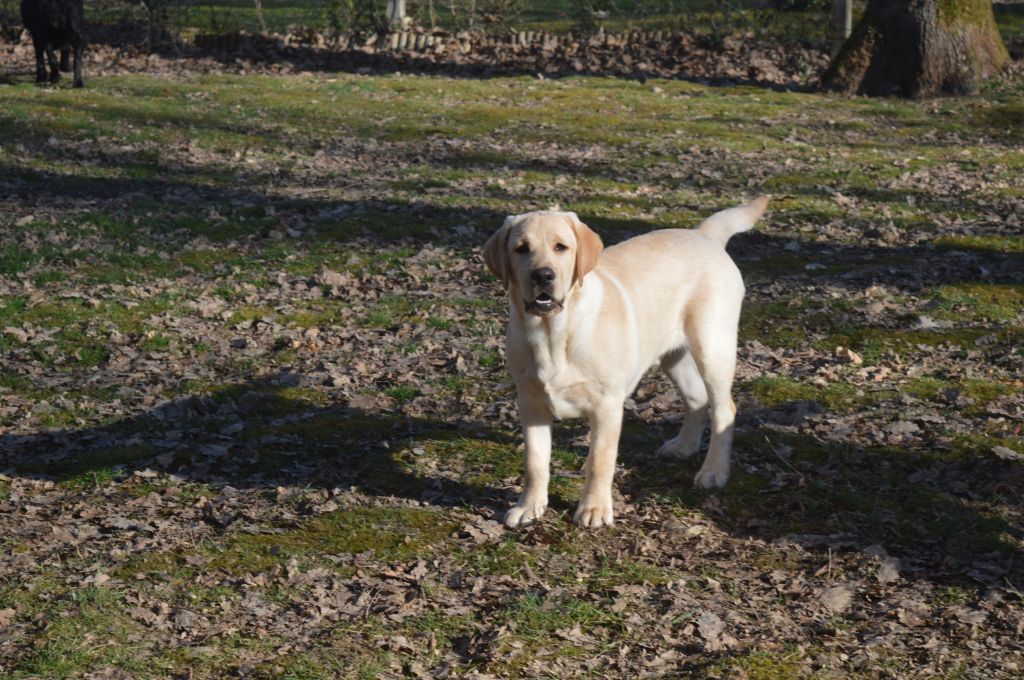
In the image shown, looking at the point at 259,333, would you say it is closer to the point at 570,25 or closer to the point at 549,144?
the point at 549,144

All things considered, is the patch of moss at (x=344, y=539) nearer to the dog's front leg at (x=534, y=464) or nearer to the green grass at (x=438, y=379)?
the green grass at (x=438, y=379)

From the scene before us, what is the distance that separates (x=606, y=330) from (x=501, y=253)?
672 millimetres

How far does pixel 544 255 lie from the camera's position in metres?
5.50

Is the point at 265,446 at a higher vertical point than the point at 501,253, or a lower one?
lower

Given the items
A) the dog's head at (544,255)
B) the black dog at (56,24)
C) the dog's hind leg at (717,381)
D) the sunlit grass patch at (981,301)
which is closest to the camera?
the dog's head at (544,255)

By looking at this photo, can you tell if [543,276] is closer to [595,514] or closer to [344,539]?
[595,514]

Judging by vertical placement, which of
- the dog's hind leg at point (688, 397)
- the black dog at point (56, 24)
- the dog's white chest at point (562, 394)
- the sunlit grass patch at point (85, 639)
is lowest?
the sunlit grass patch at point (85, 639)

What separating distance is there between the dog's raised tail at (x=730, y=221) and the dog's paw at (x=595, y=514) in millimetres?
1779

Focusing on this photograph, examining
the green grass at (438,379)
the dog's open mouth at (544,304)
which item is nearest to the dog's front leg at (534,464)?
the green grass at (438,379)

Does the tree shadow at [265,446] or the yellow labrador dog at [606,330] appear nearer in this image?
the yellow labrador dog at [606,330]

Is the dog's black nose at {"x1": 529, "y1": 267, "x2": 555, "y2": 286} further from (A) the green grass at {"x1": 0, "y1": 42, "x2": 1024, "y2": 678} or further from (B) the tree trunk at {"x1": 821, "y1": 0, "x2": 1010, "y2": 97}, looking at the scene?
(B) the tree trunk at {"x1": 821, "y1": 0, "x2": 1010, "y2": 97}

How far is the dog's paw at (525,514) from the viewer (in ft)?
20.0

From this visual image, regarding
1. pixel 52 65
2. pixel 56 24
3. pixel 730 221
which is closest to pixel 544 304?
pixel 730 221

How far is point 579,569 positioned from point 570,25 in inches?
930
